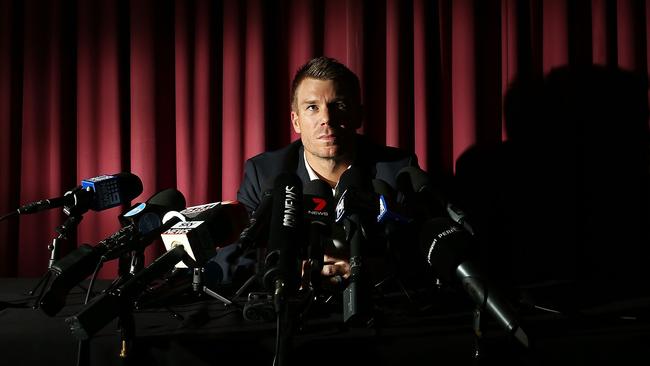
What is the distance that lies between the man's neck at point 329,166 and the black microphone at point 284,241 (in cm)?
92

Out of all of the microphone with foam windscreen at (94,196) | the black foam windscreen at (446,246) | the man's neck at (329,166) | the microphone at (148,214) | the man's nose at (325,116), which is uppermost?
the man's nose at (325,116)

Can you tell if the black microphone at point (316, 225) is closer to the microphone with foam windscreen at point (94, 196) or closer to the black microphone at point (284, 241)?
the black microphone at point (284, 241)

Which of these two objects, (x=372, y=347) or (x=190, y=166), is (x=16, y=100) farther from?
(x=372, y=347)

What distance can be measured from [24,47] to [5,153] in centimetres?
53

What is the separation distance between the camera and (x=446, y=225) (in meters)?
0.85

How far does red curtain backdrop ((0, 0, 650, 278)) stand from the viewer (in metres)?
2.12

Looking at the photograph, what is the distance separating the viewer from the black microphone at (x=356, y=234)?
75cm

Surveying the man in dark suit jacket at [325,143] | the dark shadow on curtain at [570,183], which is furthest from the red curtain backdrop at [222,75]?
the man in dark suit jacket at [325,143]

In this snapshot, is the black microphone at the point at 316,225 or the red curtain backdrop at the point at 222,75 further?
the red curtain backdrop at the point at 222,75

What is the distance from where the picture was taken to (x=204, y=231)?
994mm

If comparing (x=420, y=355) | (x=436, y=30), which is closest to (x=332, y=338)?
(x=420, y=355)

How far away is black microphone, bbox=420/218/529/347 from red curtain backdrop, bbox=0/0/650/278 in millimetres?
1352

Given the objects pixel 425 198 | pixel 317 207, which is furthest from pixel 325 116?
pixel 317 207

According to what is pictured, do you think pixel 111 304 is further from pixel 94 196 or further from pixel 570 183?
pixel 570 183
